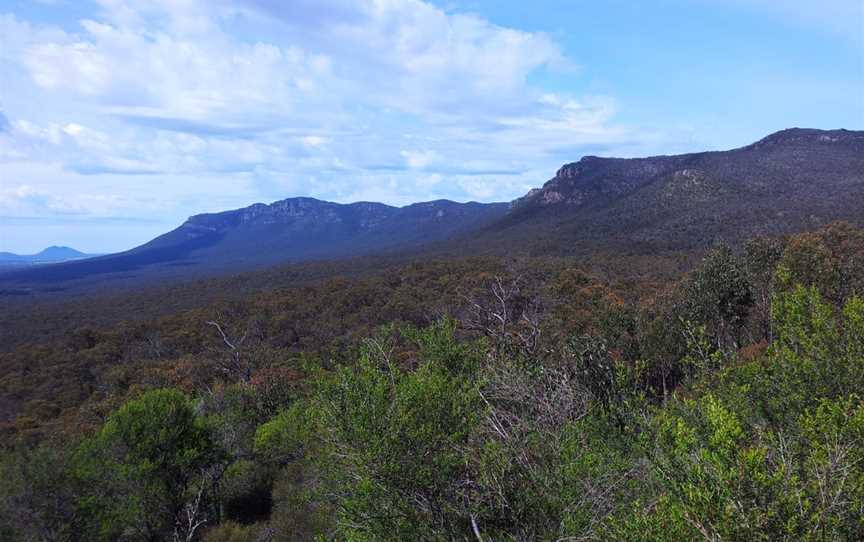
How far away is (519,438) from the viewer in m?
8.60

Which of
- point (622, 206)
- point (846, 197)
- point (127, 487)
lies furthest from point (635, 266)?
point (127, 487)

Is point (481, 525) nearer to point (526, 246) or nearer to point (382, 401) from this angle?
point (382, 401)

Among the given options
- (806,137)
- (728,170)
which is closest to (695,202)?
(728,170)

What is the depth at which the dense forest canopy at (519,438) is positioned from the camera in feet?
20.1

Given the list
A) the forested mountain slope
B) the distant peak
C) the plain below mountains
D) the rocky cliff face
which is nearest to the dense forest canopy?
the plain below mountains

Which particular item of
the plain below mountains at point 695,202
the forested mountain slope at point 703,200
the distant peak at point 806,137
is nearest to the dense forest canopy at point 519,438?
the plain below mountains at point 695,202

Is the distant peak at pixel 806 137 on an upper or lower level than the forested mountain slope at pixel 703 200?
upper

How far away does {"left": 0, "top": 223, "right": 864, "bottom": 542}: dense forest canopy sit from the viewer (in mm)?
6113

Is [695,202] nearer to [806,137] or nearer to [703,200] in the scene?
[703,200]

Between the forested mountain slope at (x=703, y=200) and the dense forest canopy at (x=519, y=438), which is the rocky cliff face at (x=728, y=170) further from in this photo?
the dense forest canopy at (x=519, y=438)

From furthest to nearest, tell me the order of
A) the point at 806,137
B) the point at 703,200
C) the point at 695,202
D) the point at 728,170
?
the point at 806,137
the point at 728,170
the point at 695,202
the point at 703,200

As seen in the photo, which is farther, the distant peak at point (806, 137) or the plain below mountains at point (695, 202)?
the distant peak at point (806, 137)

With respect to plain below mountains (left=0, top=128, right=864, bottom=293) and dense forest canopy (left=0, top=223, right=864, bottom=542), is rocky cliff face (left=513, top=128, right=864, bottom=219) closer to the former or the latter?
plain below mountains (left=0, top=128, right=864, bottom=293)

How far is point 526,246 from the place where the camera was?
11156 centimetres
